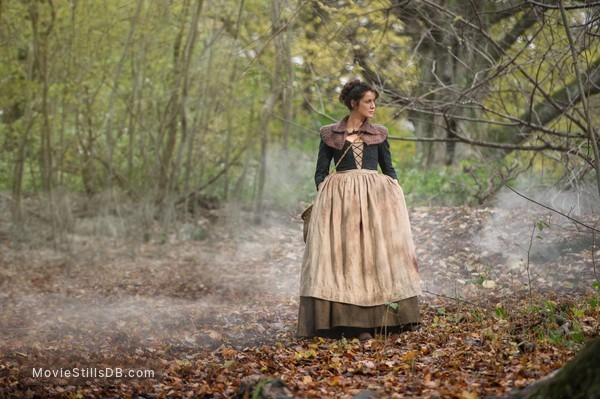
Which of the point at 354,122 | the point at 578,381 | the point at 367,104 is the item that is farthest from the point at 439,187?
the point at 578,381

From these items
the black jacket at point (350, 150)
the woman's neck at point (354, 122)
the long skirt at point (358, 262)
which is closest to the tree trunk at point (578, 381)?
the long skirt at point (358, 262)

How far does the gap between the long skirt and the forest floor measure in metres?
0.21

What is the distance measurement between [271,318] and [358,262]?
1.62 m

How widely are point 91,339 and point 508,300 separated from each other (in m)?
3.74

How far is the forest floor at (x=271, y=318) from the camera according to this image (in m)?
4.09

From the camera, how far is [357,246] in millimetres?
5559

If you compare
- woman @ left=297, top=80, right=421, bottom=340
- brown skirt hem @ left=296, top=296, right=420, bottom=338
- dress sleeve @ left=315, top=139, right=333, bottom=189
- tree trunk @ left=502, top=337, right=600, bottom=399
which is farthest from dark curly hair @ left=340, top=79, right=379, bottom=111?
tree trunk @ left=502, top=337, right=600, bottom=399

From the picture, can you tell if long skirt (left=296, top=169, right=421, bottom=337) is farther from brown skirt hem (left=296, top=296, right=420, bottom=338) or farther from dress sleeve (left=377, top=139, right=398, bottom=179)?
dress sleeve (left=377, top=139, right=398, bottom=179)

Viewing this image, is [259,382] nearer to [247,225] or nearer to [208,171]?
[247,225]

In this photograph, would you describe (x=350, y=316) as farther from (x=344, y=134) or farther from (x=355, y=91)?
(x=355, y=91)

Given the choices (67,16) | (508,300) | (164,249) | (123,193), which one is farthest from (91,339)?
(123,193)

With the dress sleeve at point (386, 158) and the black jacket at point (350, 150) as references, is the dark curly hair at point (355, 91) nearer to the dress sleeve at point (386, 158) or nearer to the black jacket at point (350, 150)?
the black jacket at point (350, 150)

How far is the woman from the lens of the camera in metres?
5.48

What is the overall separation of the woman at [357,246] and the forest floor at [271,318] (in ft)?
0.73
